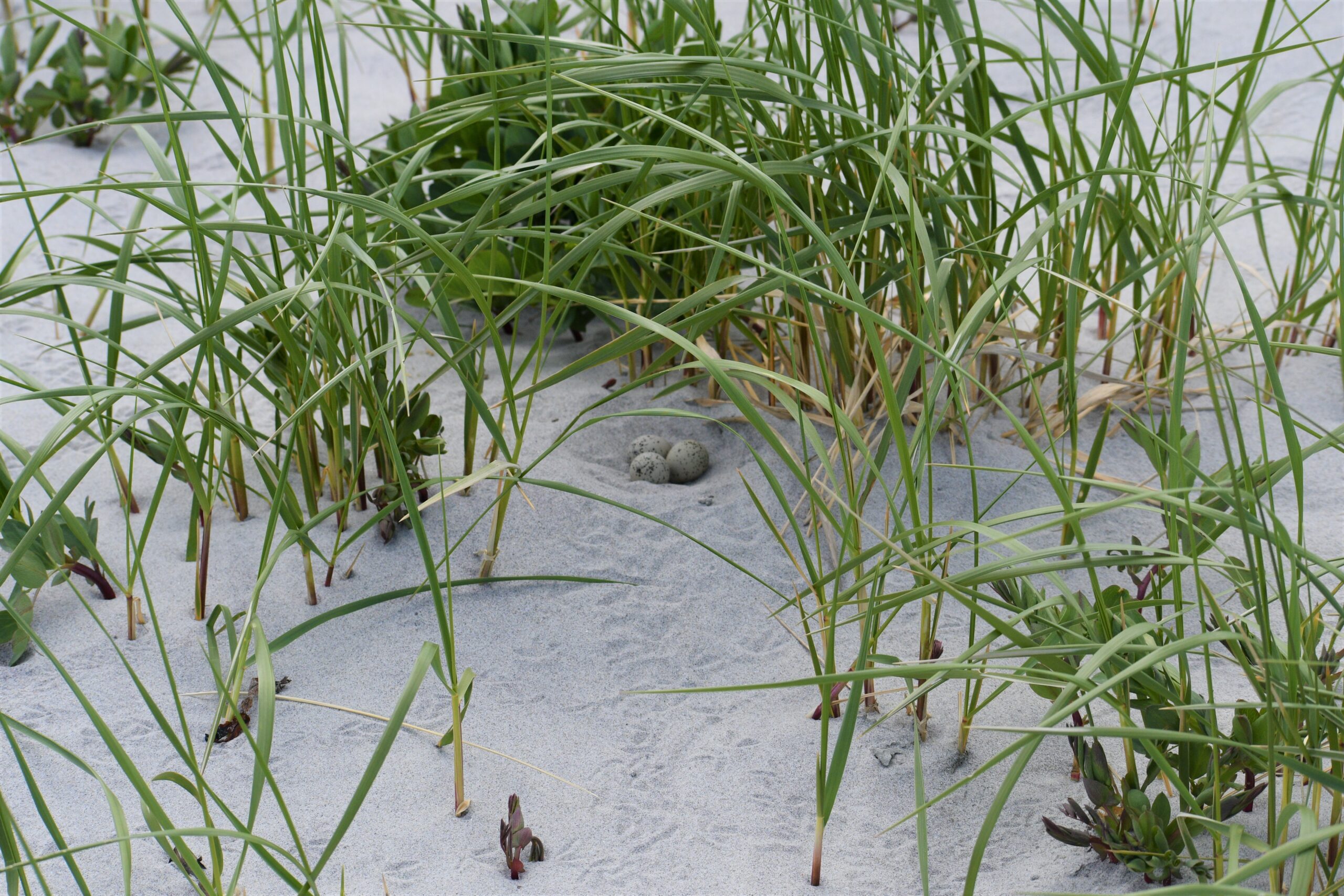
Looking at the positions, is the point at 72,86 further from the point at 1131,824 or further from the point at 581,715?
the point at 1131,824

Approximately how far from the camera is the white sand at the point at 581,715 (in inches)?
48.3

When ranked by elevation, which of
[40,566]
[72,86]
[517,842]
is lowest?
[517,842]

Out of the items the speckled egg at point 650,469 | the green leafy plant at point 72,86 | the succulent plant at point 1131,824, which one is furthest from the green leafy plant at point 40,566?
the green leafy plant at point 72,86

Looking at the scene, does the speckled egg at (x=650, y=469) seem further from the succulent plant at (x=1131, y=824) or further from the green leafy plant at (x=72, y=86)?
the green leafy plant at (x=72, y=86)

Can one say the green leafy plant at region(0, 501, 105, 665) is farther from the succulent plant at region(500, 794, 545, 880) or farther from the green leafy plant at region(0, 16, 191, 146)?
the green leafy plant at region(0, 16, 191, 146)

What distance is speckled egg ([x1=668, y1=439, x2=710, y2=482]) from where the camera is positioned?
1810 millimetres

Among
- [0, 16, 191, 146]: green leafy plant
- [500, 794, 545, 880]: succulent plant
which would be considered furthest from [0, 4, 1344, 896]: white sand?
[0, 16, 191, 146]: green leafy plant

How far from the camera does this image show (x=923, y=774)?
133 centimetres

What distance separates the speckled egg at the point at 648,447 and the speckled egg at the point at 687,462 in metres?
0.04

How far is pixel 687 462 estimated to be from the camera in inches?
71.2

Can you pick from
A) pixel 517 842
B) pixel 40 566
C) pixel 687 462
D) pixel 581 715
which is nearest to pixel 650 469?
pixel 687 462

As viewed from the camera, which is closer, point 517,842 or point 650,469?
point 517,842

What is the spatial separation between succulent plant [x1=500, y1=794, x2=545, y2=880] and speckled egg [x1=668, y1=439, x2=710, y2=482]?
0.68 m

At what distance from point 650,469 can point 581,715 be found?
49 cm
